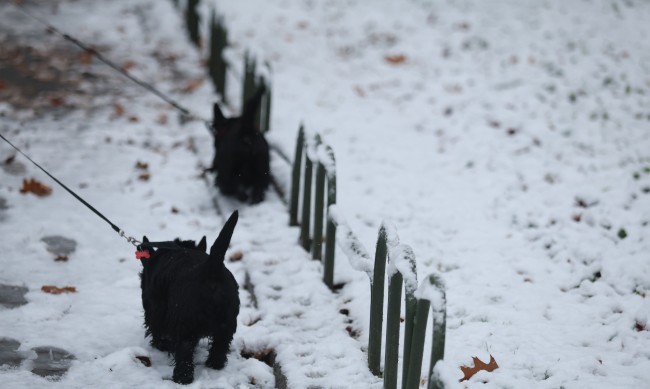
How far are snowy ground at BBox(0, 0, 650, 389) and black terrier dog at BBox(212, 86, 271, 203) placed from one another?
25cm

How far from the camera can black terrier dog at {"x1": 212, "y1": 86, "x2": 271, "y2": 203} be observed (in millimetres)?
5590

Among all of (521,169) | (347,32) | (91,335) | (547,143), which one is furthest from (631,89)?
(91,335)

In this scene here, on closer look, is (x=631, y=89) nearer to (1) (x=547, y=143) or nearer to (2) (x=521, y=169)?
(1) (x=547, y=143)

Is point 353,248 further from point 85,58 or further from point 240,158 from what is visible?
point 85,58

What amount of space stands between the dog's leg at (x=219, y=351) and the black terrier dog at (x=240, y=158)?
2.43m

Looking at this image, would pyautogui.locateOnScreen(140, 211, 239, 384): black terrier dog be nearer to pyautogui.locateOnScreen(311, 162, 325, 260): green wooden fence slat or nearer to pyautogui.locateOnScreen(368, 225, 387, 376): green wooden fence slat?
pyautogui.locateOnScreen(368, 225, 387, 376): green wooden fence slat

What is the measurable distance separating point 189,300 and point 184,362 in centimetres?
43

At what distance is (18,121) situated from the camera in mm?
7027

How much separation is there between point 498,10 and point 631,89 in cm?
484

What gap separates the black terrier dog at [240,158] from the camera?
5590mm

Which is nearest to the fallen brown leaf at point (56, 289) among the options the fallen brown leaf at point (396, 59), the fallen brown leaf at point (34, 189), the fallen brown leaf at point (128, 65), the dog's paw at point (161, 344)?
the dog's paw at point (161, 344)

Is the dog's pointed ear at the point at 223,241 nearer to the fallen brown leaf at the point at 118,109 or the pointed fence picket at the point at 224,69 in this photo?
the pointed fence picket at the point at 224,69

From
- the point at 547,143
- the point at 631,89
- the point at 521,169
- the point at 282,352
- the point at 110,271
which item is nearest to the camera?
the point at 282,352

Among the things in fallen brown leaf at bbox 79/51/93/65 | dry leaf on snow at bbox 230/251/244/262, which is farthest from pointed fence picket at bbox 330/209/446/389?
fallen brown leaf at bbox 79/51/93/65
